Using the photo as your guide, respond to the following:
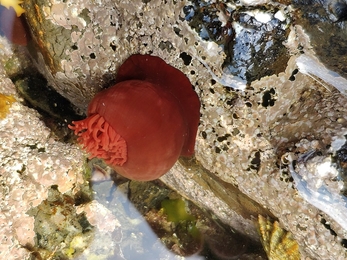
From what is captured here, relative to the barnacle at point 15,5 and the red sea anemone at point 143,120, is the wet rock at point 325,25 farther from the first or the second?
the barnacle at point 15,5

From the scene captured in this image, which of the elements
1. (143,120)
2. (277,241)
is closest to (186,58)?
(143,120)

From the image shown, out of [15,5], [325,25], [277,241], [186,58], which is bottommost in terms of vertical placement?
[277,241]

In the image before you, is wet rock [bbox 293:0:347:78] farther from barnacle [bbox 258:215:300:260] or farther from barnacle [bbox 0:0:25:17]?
barnacle [bbox 0:0:25:17]

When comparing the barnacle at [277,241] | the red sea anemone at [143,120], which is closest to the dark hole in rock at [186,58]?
the red sea anemone at [143,120]

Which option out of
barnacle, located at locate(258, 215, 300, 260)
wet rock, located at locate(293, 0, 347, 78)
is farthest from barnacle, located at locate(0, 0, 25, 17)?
barnacle, located at locate(258, 215, 300, 260)

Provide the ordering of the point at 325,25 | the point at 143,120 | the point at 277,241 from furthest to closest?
the point at 277,241 → the point at 143,120 → the point at 325,25

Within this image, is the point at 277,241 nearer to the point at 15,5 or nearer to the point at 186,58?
the point at 186,58
